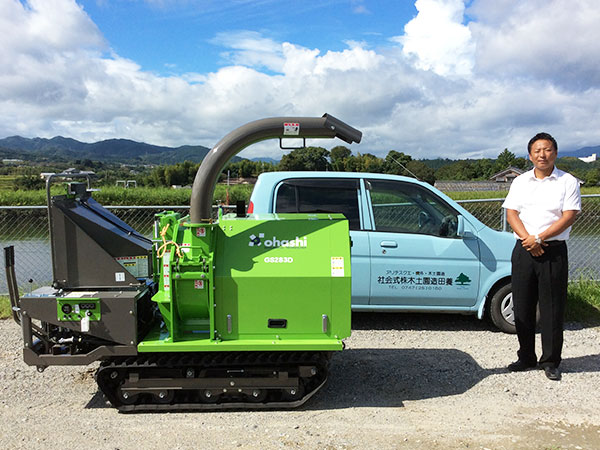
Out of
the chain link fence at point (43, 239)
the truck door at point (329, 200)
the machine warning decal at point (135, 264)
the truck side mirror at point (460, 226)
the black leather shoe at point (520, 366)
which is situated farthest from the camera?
the chain link fence at point (43, 239)

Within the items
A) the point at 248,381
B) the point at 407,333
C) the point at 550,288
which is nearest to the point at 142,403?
the point at 248,381

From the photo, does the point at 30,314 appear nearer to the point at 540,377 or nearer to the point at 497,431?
the point at 497,431

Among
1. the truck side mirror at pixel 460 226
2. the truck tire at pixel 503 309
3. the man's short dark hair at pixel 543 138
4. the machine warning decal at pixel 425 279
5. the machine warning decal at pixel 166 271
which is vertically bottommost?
the truck tire at pixel 503 309

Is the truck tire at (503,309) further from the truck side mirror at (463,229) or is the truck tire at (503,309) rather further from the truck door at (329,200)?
the truck door at (329,200)

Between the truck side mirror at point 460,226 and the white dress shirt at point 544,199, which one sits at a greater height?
the white dress shirt at point 544,199

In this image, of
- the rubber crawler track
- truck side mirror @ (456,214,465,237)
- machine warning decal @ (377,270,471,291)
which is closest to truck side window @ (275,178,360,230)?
machine warning decal @ (377,270,471,291)

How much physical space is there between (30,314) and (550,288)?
4.62 metres

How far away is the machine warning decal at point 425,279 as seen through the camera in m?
5.68

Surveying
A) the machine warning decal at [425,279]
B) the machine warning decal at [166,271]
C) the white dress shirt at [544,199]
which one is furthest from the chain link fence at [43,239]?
the machine warning decal at [166,271]

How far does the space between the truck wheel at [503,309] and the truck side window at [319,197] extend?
1955mm

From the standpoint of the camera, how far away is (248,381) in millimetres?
3771

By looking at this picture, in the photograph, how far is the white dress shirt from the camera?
4.36m

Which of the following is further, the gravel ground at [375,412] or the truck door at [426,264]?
the truck door at [426,264]

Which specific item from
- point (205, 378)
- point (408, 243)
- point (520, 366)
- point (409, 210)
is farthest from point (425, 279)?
point (205, 378)
